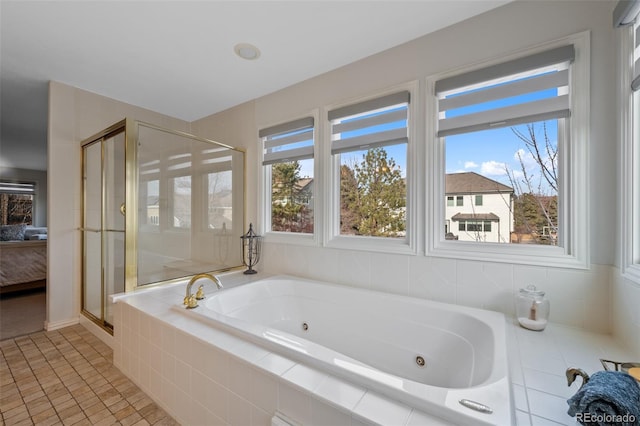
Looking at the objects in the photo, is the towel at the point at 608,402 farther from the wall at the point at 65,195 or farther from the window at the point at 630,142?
the wall at the point at 65,195

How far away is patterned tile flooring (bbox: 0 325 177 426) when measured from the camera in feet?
4.75

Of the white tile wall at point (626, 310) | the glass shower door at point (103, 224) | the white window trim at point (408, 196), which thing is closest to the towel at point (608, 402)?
the white tile wall at point (626, 310)

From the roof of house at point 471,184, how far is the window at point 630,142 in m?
0.53

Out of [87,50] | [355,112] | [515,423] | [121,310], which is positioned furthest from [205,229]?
[515,423]

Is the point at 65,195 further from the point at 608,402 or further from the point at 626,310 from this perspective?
the point at 626,310

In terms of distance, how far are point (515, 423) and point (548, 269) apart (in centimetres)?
107

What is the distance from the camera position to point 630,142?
4.03 feet

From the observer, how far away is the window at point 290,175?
257cm

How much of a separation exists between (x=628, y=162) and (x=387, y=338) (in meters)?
1.59

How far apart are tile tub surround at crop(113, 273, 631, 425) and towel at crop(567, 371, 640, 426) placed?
0.09m

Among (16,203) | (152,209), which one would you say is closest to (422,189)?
(152,209)

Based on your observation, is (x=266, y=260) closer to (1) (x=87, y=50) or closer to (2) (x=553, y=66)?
(1) (x=87, y=50)

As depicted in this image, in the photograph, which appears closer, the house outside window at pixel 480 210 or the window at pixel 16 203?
the house outside window at pixel 480 210

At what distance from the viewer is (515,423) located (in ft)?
2.62
